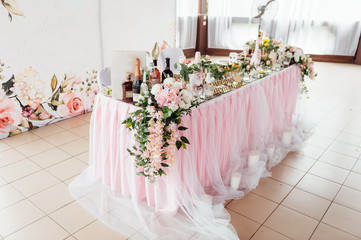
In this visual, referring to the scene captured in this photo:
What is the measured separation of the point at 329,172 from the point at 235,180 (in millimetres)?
1097

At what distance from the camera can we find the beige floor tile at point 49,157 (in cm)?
298

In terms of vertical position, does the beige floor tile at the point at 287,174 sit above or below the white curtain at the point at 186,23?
→ below

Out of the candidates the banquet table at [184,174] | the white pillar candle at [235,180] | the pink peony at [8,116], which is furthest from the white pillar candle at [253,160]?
the pink peony at [8,116]

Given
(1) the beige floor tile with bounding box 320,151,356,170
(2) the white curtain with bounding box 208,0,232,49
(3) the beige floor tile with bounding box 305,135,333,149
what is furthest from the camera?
(2) the white curtain with bounding box 208,0,232,49

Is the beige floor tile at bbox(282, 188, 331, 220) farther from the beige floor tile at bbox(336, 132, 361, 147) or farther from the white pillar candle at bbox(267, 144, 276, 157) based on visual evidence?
the beige floor tile at bbox(336, 132, 361, 147)

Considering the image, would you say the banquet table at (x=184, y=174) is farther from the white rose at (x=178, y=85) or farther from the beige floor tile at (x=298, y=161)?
the beige floor tile at (x=298, y=161)

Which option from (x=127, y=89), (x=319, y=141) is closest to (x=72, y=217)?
(x=127, y=89)

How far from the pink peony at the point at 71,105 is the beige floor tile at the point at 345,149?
3.28m

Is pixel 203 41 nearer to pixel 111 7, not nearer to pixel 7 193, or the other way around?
pixel 111 7

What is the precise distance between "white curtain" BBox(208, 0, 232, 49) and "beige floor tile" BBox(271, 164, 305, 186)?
622cm

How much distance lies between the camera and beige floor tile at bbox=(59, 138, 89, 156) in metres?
3.23

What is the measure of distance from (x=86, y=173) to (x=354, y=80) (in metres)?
6.11

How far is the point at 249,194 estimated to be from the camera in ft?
8.43

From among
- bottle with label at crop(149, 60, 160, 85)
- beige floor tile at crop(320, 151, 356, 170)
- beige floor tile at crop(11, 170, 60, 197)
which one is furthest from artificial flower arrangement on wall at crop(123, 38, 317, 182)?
beige floor tile at crop(320, 151, 356, 170)
